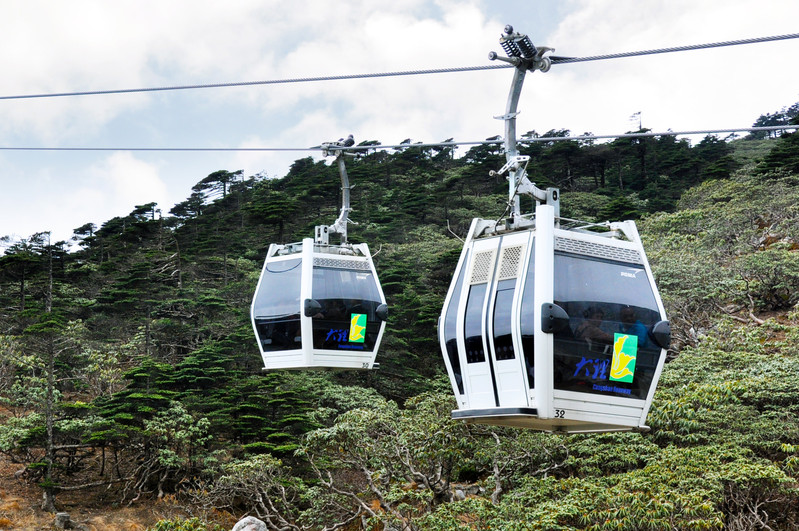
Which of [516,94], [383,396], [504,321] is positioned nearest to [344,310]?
Answer: [504,321]

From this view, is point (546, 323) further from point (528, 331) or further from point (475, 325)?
point (475, 325)

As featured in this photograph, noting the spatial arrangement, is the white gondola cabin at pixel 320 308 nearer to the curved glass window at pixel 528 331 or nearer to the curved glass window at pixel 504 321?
the curved glass window at pixel 504 321

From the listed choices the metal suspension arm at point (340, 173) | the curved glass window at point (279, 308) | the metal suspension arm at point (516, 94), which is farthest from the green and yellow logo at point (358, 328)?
the metal suspension arm at point (516, 94)

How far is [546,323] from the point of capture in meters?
5.90

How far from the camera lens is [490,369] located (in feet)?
20.4

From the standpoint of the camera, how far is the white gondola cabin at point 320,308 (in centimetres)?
942

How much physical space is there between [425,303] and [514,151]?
16827mm

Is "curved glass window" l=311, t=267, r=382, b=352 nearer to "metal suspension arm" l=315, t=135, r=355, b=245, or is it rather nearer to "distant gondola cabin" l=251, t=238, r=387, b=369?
"distant gondola cabin" l=251, t=238, r=387, b=369

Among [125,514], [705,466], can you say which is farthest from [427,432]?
[125,514]

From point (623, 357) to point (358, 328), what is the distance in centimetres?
406

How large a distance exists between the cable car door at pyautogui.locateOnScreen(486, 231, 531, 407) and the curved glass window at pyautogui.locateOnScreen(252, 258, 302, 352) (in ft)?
12.2

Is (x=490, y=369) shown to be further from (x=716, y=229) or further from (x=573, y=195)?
(x=573, y=195)

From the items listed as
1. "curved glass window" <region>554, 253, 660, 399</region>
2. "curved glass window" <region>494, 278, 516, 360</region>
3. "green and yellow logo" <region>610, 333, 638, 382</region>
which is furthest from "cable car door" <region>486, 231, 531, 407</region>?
"green and yellow logo" <region>610, 333, 638, 382</region>

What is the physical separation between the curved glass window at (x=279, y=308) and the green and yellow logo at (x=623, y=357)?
4.25 metres
